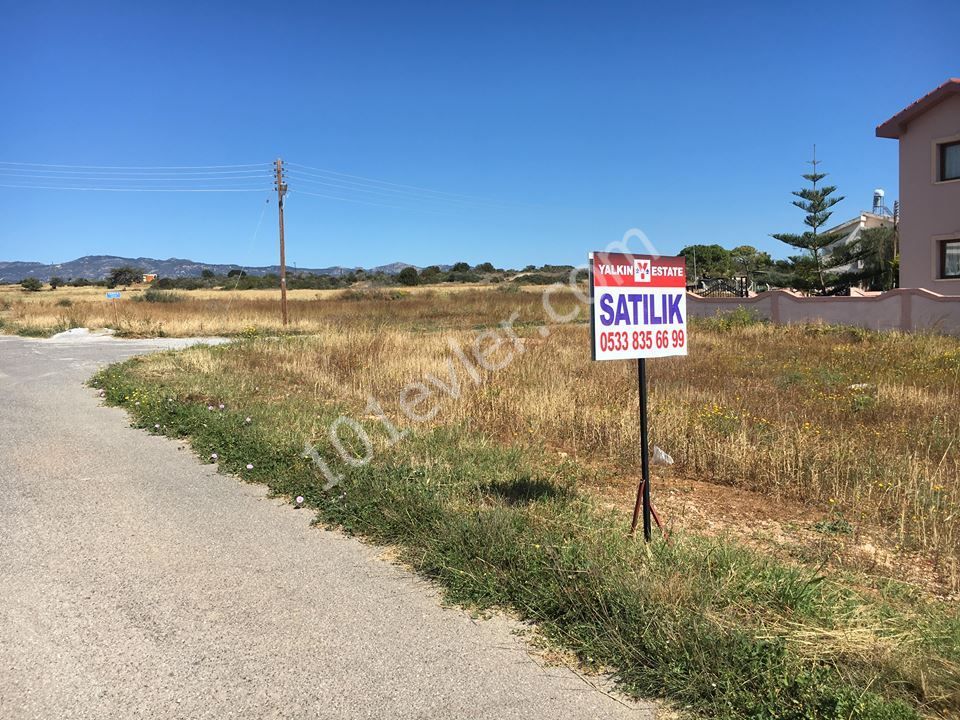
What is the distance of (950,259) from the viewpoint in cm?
2308

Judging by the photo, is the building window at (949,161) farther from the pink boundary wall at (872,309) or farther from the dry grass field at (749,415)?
the dry grass field at (749,415)

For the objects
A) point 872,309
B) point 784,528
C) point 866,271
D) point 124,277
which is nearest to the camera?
point 784,528

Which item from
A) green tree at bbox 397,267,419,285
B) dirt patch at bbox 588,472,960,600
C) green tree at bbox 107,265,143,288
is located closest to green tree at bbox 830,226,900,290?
dirt patch at bbox 588,472,960,600

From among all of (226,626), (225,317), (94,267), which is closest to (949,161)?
(226,626)

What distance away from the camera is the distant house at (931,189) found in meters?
22.6

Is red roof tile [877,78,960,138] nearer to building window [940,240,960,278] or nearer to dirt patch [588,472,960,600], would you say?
building window [940,240,960,278]

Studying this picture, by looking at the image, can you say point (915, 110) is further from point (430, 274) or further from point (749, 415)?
A: point (430, 274)

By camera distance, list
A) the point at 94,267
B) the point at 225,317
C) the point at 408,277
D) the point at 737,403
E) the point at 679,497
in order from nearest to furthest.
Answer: the point at 679,497 → the point at 737,403 → the point at 225,317 → the point at 408,277 → the point at 94,267

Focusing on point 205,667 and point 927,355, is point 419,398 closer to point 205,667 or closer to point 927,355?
A: point 205,667

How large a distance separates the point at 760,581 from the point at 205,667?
2.87 metres

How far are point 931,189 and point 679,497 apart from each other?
22.6m

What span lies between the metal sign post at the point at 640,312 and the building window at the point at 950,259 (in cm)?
2269

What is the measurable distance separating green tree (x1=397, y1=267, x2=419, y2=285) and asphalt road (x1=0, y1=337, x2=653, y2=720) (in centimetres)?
8397

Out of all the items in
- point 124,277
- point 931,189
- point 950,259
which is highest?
point 124,277
